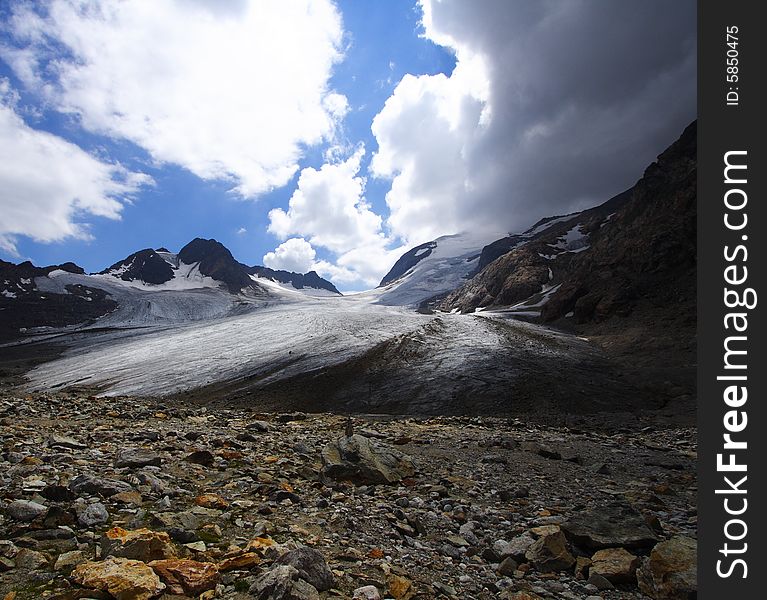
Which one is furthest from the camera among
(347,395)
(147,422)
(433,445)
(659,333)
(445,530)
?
(659,333)

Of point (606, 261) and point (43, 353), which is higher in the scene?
point (606, 261)

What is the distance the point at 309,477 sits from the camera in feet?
28.5

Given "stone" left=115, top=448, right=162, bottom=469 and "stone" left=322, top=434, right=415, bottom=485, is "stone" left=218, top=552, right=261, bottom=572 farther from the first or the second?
"stone" left=115, top=448, right=162, bottom=469

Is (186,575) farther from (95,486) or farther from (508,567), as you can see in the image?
(508,567)

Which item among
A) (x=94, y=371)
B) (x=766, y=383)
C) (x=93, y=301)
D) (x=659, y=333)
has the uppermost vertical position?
(x=93, y=301)

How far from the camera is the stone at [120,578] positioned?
366 cm

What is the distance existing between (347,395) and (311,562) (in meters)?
24.4

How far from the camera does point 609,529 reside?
237 inches

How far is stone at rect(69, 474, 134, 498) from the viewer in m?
6.04

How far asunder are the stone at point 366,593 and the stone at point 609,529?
3.32 metres

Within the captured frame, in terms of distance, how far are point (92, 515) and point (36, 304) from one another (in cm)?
15547

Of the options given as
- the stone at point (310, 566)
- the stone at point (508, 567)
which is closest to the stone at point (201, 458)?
the stone at point (310, 566)

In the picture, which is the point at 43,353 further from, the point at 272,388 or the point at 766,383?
the point at 766,383

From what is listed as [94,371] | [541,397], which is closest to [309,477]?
[541,397]
